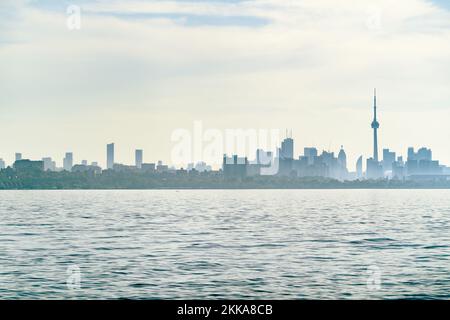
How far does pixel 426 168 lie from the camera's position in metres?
114

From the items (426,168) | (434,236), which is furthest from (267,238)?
(426,168)

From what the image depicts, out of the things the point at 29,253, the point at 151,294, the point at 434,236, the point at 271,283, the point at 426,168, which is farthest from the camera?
the point at 426,168

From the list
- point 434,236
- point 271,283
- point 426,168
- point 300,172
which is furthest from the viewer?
point 426,168

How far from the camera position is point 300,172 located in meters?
97.2

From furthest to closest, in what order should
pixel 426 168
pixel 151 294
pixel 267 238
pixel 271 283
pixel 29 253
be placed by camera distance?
pixel 426 168, pixel 267 238, pixel 29 253, pixel 271 283, pixel 151 294

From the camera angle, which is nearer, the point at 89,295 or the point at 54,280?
the point at 89,295

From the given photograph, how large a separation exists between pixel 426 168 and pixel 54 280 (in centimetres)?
9404

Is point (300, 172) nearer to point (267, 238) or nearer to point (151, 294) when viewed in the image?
point (267, 238)
